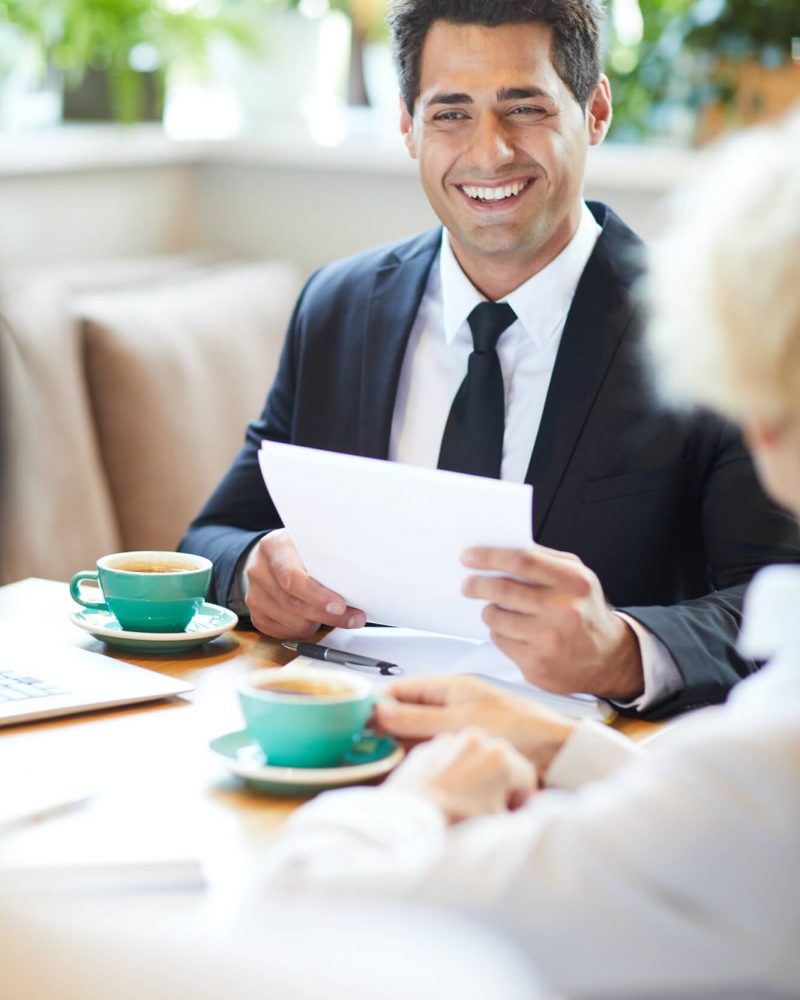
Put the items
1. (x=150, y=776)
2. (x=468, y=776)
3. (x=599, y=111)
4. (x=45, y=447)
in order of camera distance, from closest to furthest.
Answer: (x=468, y=776) < (x=150, y=776) < (x=599, y=111) < (x=45, y=447)

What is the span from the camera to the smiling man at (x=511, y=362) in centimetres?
163

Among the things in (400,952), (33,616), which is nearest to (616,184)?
(33,616)

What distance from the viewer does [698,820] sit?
742 mm

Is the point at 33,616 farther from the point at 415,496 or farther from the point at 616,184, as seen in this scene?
the point at 616,184

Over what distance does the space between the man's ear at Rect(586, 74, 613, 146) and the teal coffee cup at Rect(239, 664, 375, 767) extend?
106 centimetres

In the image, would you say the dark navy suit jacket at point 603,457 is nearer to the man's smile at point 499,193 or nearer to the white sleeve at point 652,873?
the man's smile at point 499,193

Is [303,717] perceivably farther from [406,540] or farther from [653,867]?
[653,867]

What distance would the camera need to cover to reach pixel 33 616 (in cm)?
Answer: 150

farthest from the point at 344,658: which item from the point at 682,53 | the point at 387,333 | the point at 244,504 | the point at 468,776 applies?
the point at 682,53

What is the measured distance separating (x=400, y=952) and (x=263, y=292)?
8.56ft

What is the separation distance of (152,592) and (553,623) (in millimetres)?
410

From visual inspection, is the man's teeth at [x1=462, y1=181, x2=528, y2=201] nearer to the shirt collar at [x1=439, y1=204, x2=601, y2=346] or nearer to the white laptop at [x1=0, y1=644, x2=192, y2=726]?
the shirt collar at [x1=439, y1=204, x2=601, y2=346]

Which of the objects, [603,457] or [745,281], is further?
[603,457]

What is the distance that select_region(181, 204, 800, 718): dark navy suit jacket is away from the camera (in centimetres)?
157
